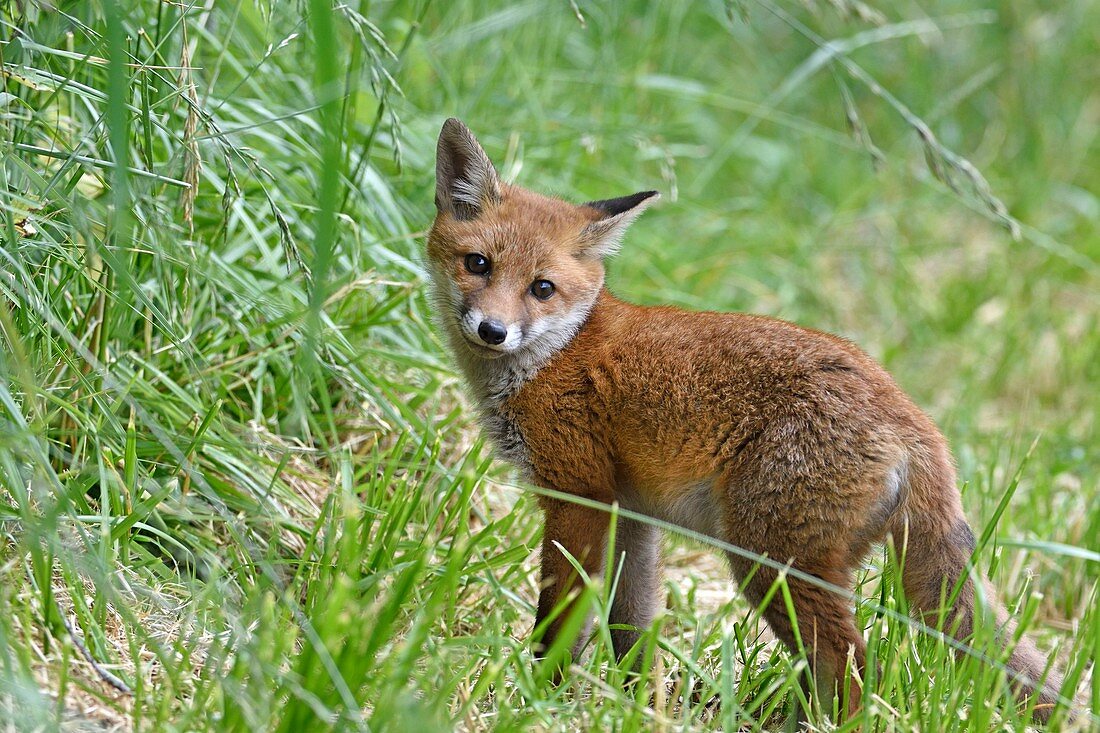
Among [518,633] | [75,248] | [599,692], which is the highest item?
[75,248]

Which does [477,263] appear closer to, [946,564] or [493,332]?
[493,332]

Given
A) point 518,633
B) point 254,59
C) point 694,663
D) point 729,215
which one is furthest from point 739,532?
point 729,215

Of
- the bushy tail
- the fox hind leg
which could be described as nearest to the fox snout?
the fox hind leg

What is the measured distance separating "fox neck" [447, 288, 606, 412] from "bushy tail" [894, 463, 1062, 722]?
1.46 metres

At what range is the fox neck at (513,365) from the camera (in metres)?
4.20

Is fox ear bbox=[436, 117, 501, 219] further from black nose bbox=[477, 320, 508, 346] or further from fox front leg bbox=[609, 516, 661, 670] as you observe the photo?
fox front leg bbox=[609, 516, 661, 670]

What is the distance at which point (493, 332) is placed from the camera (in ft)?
13.1

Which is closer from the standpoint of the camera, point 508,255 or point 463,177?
point 508,255

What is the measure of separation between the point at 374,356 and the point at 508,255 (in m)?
0.98

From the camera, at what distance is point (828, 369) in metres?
3.64

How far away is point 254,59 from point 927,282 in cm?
560

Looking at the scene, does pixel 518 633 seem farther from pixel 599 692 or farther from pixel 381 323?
pixel 381 323

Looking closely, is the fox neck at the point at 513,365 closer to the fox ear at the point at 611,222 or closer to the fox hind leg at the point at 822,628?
the fox ear at the point at 611,222

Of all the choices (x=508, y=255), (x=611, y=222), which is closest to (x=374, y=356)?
(x=508, y=255)
